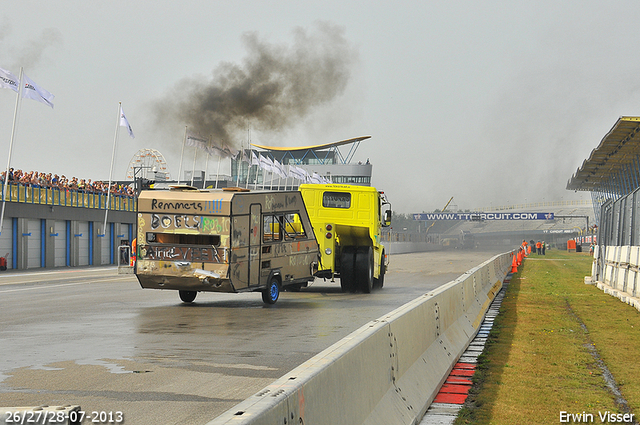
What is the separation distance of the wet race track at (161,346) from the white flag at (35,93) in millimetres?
19665

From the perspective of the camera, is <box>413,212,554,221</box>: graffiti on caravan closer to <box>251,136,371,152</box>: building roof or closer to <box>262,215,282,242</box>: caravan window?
<box>251,136,371,152</box>: building roof

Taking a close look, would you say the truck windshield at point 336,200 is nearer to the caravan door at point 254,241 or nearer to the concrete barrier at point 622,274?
the caravan door at point 254,241

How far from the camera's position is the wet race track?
694 cm

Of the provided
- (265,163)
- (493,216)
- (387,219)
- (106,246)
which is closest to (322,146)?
(493,216)

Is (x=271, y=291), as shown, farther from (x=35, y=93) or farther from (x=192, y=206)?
(x=35, y=93)

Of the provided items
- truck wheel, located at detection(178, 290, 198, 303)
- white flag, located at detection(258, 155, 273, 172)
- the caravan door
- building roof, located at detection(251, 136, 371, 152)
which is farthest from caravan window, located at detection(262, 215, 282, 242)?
building roof, located at detection(251, 136, 371, 152)

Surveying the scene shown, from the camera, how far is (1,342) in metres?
10.7

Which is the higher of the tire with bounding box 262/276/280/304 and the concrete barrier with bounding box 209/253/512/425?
the concrete barrier with bounding box 209/253/512/425

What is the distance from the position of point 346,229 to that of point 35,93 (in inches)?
919

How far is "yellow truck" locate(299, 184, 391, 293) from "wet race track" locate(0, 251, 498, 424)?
0.80 metres

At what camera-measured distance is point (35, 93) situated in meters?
37.5

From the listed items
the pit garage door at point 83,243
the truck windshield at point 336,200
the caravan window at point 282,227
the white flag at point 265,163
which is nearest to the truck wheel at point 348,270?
the truck windshield at point 336,200

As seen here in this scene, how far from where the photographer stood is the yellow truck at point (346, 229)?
2086cm

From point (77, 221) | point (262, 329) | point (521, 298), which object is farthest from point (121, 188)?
point (262, 329)
